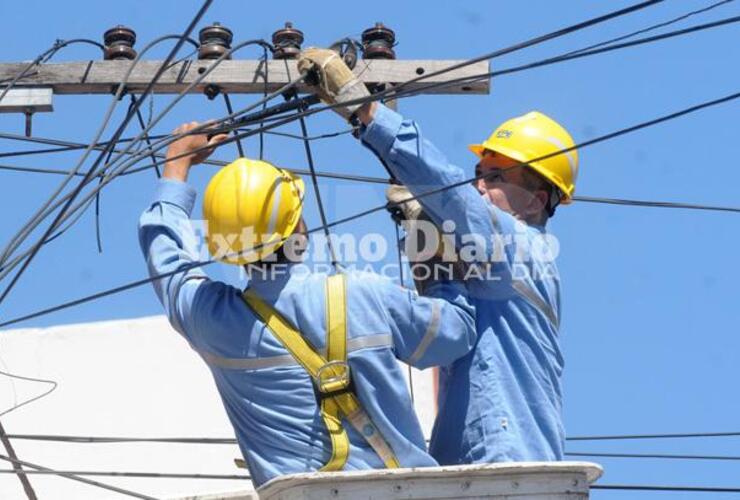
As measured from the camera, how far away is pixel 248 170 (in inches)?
267

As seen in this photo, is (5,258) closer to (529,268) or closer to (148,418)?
(529,268)

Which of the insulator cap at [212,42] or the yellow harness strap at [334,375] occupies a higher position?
the insulator cap at [212,42]

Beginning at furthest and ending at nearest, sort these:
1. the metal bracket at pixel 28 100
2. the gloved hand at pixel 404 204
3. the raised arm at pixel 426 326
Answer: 1. the metal bracket at pixel 28 100
2. the gloved hand at pixel 404 204
3. the raised arm at pixel 426 326

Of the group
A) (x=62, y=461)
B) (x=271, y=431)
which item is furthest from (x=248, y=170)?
(x=62, y=461)

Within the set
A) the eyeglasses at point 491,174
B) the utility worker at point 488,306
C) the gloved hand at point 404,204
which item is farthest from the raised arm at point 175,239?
the eyeglasses at point 491,174

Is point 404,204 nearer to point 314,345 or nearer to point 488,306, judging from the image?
point 488,306

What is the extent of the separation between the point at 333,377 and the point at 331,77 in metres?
1.25

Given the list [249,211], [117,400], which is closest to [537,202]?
[249,211]

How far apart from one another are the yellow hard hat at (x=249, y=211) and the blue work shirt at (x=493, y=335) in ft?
1.19

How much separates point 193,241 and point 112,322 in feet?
21.5

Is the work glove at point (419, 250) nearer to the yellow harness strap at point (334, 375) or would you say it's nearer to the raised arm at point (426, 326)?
the raised arm at point (426, 326)

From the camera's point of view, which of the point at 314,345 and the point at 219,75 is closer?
the point at 314,345

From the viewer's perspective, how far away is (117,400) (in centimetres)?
1339

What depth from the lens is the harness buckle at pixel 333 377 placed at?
644cm
